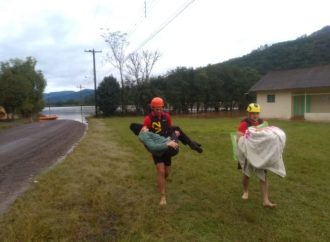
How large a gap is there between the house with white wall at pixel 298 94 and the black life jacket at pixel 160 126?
26077 mm

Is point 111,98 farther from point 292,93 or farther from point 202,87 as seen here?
point 292,93

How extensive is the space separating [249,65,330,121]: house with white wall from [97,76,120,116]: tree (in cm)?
2281

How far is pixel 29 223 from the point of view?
17.8 feet

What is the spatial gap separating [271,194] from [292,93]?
94.9ft

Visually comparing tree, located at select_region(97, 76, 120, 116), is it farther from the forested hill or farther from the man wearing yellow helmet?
the man wearing yellow helmet

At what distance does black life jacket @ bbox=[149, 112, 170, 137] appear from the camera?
21.8ft

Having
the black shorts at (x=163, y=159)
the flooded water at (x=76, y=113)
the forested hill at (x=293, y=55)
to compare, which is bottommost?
the flooded water at (x=76, y=113)

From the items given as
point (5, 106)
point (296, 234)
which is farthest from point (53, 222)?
point (5, 106)

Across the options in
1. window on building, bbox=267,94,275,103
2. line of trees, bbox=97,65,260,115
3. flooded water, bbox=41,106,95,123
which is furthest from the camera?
flooded water, bbox=41,106,95,123

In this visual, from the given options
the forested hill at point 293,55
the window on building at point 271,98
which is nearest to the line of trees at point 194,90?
the forested hill at point 293,55

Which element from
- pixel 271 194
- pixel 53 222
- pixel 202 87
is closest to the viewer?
pixel 53 222

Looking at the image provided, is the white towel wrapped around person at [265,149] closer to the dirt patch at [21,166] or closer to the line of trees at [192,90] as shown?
the dirt patch at [21,166]

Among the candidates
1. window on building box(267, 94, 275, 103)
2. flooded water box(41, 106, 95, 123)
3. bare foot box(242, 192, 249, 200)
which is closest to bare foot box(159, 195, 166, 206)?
bare foot box(242, 192, 249, 200)

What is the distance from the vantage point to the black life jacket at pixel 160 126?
6.64m
